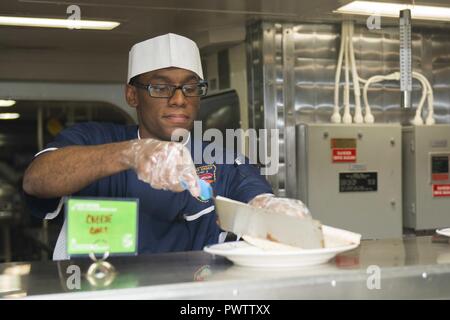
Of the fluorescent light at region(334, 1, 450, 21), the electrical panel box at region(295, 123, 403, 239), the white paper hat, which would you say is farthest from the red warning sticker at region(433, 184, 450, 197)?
the white paper hat

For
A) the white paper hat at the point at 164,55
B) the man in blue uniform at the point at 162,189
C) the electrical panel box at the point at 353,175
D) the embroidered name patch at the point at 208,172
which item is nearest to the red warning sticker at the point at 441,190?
the electrical panel box at the point at 353,175

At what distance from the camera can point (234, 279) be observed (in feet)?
4.49

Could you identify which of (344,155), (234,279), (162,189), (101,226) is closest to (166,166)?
(101,226)

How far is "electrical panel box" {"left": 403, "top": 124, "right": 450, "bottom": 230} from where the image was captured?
13.7 feet

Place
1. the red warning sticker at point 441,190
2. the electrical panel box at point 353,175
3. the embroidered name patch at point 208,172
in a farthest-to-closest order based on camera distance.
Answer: the red warning sticker at point 441,190 → the electrical panel box at point 353,175 → the embroidered name patch at point 208,172

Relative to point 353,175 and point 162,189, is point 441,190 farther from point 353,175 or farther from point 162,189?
point 162,189

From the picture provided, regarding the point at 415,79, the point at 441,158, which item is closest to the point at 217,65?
the point at 415,79

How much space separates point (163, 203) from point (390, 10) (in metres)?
2.18

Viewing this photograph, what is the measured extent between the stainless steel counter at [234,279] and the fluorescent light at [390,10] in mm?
2138

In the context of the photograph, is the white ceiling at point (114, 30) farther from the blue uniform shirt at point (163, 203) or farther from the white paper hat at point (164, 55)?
the blue uniform shirt at point (163, 203)

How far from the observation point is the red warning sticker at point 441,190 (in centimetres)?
422

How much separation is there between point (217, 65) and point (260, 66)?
2.24 feet

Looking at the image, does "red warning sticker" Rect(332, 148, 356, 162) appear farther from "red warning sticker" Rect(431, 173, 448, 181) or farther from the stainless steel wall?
"red warning sticker" Rect(431, 173, 448, 181)

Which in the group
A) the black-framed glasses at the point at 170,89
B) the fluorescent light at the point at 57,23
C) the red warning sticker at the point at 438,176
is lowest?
the red warning sticker at the point at 438,176
